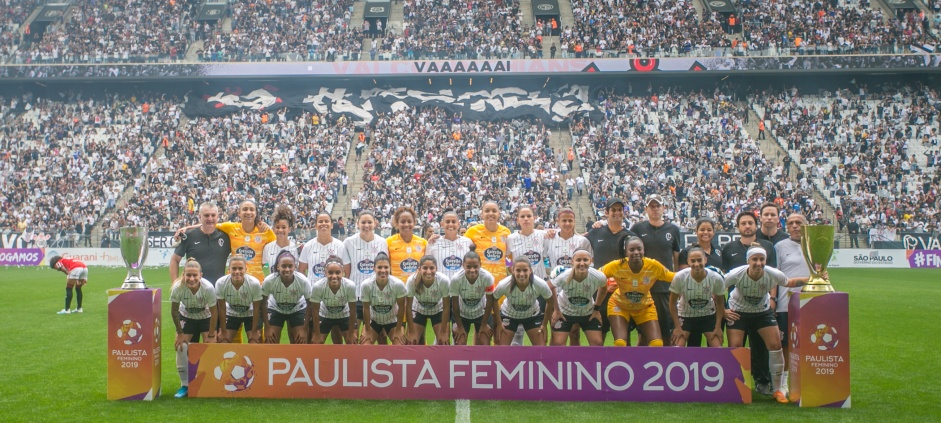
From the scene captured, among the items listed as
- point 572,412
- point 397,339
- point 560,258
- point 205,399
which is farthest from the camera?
point 560,258

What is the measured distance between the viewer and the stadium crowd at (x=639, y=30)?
37.2 metres

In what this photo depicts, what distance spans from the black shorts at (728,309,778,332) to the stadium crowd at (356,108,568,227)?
70.8 feet

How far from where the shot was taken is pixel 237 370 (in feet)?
25.8

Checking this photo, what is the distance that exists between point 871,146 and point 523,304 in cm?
3062

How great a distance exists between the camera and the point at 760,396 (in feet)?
26.8

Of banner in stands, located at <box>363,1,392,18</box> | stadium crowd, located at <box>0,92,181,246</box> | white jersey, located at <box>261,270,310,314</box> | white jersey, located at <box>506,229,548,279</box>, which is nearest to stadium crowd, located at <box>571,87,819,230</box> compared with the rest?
banner in stands, located at <box>363,1,392,18</box>

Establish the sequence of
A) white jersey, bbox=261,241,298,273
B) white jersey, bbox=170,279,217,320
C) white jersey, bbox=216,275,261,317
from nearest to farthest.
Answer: white jersey, bbox=170,279,217,320 < white jersey, bbox=216,275,261,317 < white jersey, bbox=261,241,298,273

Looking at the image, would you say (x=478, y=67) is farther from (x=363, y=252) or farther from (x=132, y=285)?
(x=132, y=285)

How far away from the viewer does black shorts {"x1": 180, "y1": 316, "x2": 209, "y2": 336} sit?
841 cm

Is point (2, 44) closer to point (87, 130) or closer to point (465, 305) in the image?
point (87, 130)

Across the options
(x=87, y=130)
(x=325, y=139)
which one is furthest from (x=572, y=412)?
(x=87, y=130)

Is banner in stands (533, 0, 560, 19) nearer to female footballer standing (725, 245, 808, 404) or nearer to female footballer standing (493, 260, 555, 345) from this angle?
female footballer standing (493, 260, 555, 345)

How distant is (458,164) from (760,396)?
26.1 m

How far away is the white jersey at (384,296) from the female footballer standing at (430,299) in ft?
0.44
